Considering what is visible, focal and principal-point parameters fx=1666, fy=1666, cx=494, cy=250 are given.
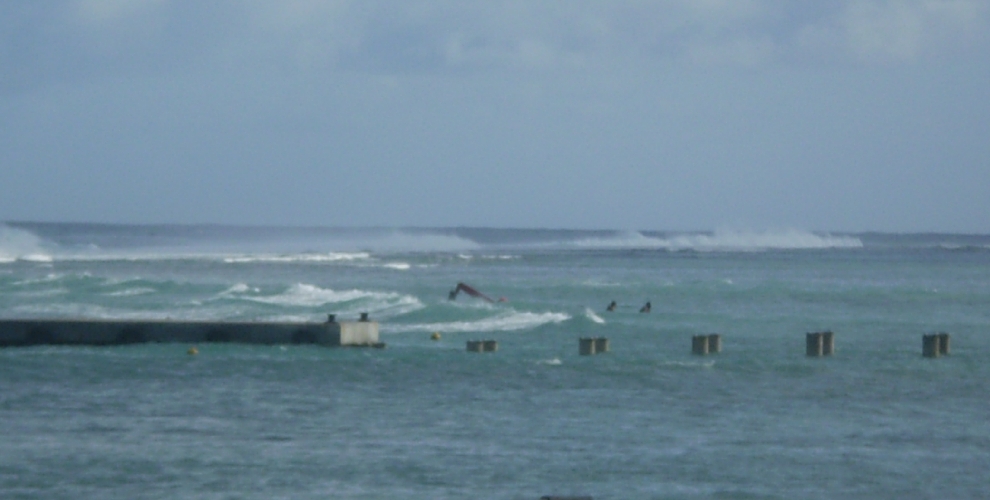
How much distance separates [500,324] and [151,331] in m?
9.10

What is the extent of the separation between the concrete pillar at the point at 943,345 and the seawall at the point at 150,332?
32.6ft

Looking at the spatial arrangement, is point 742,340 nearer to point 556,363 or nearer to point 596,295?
point 556,363

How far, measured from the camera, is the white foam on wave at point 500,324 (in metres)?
35.6

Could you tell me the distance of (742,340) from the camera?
33.3 m

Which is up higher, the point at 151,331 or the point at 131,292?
the point at 131,292

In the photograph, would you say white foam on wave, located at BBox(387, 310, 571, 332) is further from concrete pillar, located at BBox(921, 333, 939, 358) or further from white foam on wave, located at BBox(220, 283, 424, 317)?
concrete pillar, located at BBox(921, 333, 939, 358)

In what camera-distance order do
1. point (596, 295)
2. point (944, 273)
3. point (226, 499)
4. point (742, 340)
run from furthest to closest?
point (944, 273) < point (596, 295) < point (742, 340) < point (226, 499)

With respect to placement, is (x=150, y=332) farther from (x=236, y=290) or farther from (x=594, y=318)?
(x=236, y=290)

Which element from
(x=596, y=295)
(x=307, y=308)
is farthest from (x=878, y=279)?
(x=307, y=308)

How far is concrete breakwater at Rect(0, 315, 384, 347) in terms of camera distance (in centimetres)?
2978

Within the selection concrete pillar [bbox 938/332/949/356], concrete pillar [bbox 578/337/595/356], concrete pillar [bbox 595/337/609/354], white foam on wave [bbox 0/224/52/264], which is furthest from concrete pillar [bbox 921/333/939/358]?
white foam on wave [bbox 0/224/52/264]

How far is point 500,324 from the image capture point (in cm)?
3678

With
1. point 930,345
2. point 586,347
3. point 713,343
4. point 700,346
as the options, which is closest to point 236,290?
point 586,347

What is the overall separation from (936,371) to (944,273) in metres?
51.9
